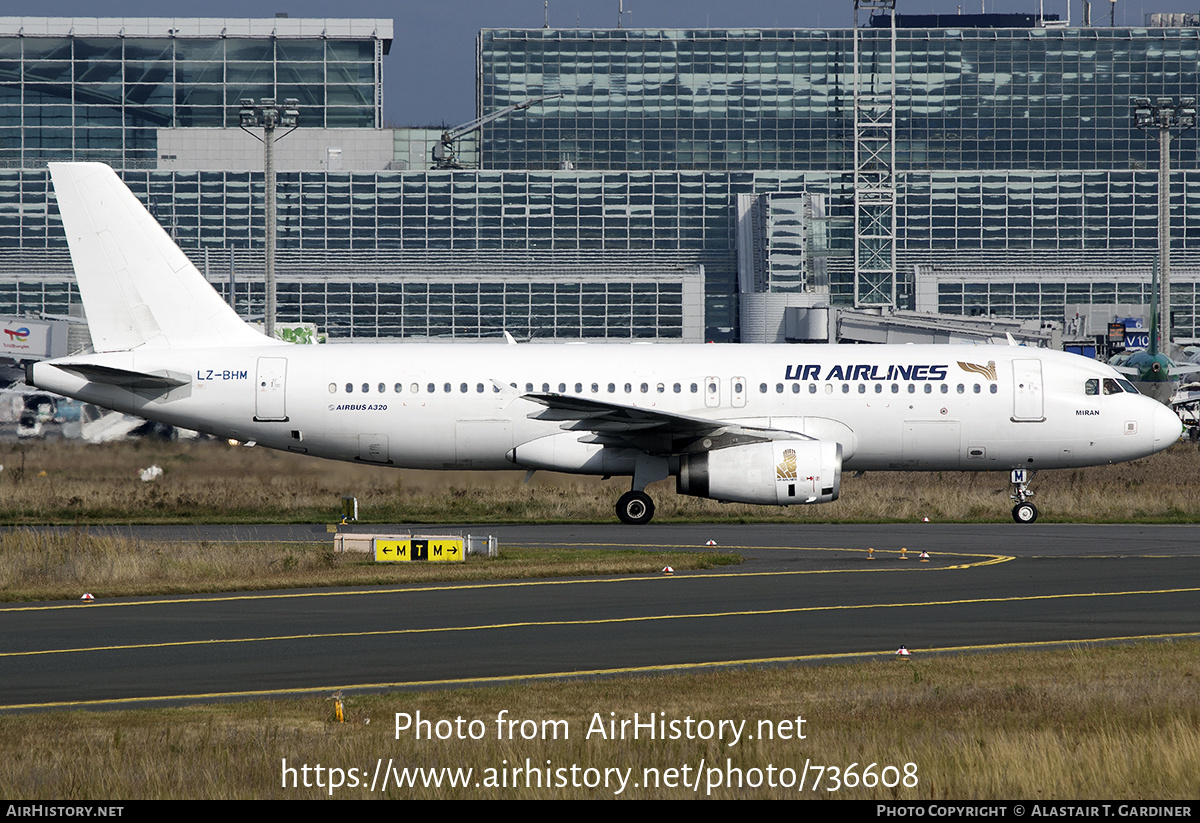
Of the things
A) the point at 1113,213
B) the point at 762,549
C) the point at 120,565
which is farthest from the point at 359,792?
the point at 1113,213

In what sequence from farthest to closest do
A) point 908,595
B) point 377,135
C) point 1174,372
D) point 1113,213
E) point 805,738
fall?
point 377,135 < point 1113,213 < point 1174,372 < point 908,595 < point 805,738

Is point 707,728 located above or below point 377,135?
below

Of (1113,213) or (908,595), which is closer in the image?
(908,595)

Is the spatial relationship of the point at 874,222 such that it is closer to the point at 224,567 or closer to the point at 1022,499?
the point at 1022,499

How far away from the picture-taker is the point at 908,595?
19.6m

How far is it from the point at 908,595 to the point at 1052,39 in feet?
423

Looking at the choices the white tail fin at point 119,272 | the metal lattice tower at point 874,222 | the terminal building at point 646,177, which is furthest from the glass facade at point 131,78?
the white tail fin at point 119,272

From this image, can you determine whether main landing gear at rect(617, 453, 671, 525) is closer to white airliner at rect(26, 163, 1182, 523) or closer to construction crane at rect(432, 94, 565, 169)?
white airliner at rect(26, 163, 1182, 523)

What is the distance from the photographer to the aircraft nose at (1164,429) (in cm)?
3152

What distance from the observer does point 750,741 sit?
1052 centimetres

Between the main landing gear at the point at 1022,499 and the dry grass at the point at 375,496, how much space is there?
692 mm

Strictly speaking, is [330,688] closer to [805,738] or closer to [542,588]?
[805,738]

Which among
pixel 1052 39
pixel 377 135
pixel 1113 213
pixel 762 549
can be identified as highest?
pixel 1052 39

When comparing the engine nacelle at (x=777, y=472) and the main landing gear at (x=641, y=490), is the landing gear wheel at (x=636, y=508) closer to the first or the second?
the main landing gear at (x=641, y=490)
